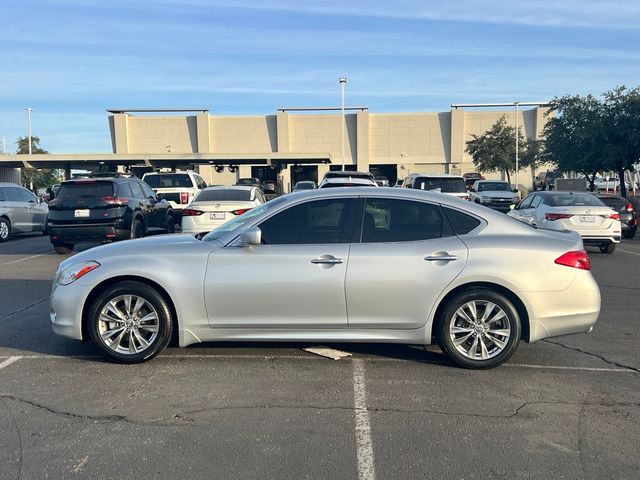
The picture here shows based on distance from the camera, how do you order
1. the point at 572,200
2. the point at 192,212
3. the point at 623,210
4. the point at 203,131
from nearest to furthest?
the point at 192,212 → the point at 572,200 → the point at 623,210 → the point at 203,131

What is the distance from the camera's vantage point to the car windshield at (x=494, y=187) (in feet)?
96.2

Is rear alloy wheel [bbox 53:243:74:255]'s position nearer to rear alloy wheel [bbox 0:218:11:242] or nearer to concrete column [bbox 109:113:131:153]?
rear alloy wheel [bbox 0:218:11:242]

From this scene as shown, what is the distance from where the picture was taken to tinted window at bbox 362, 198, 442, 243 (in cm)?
564

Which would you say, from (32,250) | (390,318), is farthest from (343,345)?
(32,250)

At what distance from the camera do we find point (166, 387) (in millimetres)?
5168

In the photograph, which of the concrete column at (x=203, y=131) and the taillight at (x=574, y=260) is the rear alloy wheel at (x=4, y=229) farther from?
the concrete column at (x=203, y=131)

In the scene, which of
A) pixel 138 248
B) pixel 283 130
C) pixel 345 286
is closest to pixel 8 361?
pixel 138 248

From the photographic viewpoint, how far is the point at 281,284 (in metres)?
5.49

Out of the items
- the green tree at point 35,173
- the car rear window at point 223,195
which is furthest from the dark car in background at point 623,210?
the green tree at point 35,173

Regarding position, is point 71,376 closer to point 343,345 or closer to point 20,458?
point 20,458

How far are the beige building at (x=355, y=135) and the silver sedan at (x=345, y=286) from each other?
59493 mm

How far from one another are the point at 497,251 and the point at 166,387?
3.11 m

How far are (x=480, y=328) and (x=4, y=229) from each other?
50.9 feet

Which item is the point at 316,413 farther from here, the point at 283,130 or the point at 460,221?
the point at 283,130
